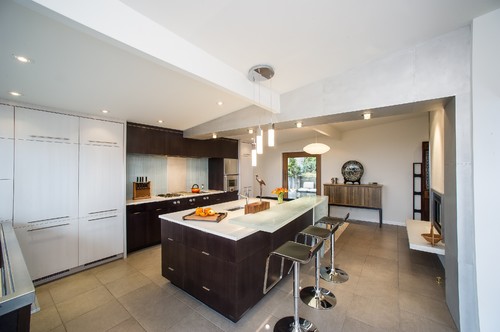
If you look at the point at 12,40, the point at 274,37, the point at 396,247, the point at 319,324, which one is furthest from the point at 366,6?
the point at 396,247

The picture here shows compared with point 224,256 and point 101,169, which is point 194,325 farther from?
point 101,169

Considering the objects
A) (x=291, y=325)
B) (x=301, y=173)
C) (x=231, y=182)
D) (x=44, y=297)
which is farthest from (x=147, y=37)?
(x=301, y=173)

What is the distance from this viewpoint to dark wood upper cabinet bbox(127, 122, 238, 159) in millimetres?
3768

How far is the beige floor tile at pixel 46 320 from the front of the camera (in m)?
1.95

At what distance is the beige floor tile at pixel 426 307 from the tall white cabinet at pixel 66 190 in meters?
4.12

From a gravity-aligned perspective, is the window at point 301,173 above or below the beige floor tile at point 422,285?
above

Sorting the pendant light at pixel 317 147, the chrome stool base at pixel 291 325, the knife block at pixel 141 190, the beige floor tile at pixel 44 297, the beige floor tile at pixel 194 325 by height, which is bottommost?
the beige floor tile at pixel 44 297

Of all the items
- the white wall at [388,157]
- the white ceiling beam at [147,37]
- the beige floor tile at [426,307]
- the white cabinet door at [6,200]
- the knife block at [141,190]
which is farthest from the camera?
the white wall at [388,157]

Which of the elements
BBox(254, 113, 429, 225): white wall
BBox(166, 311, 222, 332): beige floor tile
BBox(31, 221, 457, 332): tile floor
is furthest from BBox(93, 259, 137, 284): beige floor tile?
BBox(254, 113, 429, 225): white wall

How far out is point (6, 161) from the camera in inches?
95.1

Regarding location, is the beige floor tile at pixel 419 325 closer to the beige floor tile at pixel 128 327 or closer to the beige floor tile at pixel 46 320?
the beige floor tile at pixel 128 327

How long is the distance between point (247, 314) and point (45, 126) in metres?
3.46

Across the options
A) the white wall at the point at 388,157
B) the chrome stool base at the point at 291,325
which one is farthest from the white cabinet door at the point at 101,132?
the white wall at the point at 388,157

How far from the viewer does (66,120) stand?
288cm
